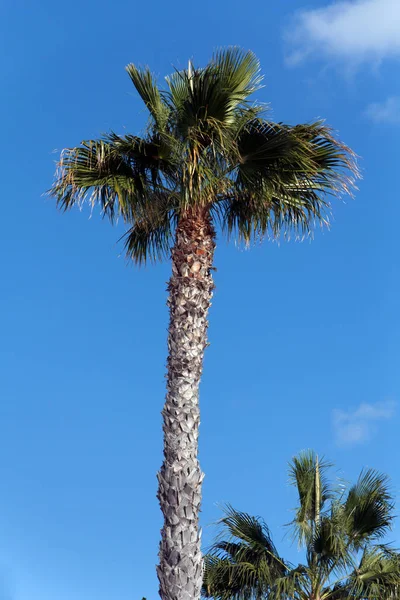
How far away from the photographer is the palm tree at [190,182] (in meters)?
9.57

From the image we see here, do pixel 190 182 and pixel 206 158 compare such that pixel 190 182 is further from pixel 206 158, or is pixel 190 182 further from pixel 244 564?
pixel 244 564

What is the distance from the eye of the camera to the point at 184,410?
984 cm

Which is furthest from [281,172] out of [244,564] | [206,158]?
[244,564]

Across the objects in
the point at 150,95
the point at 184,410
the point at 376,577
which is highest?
the point at 150,95

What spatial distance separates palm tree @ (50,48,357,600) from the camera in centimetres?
957

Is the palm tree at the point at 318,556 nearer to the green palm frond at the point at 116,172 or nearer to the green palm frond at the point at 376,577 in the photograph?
the green palm frond at the point at 376,577

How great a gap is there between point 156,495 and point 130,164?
4.73 meters

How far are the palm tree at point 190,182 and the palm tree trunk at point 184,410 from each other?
1 cm

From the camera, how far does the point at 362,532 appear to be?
1274cm

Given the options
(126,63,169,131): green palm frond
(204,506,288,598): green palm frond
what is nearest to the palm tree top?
(126,63,169,131): green palm frond

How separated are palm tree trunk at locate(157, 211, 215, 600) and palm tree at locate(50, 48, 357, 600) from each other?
0.5 inches

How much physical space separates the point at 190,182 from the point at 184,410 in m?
→ 3.03

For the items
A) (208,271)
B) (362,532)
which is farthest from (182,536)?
(362,532)

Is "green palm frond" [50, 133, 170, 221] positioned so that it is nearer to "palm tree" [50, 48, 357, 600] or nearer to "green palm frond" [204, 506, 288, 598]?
"palm tree" [50, 48, 357, 600]
